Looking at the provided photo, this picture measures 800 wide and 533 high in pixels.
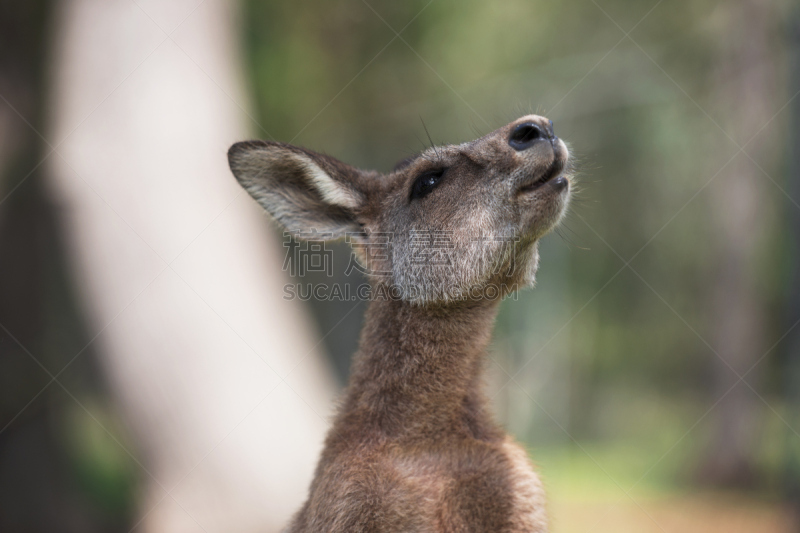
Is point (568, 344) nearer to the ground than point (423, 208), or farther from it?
nearer to the ground

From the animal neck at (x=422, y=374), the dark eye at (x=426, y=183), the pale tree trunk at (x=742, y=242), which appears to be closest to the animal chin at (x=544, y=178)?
the dark eye at (x=426, y=183)

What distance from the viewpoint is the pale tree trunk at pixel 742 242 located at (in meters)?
10.3

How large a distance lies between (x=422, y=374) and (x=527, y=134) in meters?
1.64

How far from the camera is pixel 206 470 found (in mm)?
7035

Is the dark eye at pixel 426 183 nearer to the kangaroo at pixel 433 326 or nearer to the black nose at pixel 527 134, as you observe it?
the kangaroo at pixel 433 326

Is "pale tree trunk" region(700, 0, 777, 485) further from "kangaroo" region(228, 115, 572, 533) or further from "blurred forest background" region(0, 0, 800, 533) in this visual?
"kangaroo" region(228, 115, 572, 533)

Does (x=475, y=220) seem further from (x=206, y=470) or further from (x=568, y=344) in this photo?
(x=568, y=344)

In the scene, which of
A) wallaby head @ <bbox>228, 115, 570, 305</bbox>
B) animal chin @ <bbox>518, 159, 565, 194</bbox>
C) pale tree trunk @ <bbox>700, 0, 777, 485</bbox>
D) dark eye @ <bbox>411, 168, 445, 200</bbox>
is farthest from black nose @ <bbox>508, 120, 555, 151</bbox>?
pale tree trunk @ <bbox>700, 0, 777, 485</bbox>

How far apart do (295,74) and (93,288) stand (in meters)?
11.9

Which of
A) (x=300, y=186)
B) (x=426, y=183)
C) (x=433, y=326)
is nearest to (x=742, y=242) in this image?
(x=426, y=183)

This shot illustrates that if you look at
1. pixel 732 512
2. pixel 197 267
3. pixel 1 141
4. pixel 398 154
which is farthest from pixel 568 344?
pixel 1 141

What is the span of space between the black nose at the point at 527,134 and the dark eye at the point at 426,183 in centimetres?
55

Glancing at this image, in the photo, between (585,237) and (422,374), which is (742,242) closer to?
(585,237)

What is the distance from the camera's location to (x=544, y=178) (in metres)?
3.98
